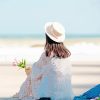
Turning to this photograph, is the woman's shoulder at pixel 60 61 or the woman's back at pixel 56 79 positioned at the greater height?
the woman's shoulder at pixel 60 61

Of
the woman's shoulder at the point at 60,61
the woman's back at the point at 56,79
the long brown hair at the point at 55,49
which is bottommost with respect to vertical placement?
the woman's back at the point at 56,79

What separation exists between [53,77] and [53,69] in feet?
0.36

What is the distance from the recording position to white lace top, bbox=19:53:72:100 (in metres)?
6.09

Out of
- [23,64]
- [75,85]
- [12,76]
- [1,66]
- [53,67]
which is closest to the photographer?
[53,67]

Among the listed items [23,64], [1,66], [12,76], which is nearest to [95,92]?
[23,64]

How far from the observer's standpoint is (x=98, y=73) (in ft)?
38.9

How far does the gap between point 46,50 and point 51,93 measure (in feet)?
1.85

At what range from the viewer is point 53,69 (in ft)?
20.0

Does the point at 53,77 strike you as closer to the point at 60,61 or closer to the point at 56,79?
the point at 56,79

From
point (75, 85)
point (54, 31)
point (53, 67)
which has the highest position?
point (54, 31)

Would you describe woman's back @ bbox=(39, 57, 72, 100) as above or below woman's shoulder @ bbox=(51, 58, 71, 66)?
below

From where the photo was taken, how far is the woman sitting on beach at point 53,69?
20.0 ft

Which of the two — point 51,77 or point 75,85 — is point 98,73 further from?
point 51,77

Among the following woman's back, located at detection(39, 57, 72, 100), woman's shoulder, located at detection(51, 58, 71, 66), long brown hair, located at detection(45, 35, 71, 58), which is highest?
long brown hair, located at detection(45, 35, 71, 58)
